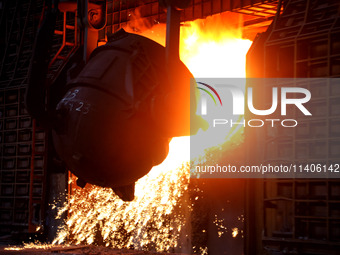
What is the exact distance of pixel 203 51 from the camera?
9.78 m

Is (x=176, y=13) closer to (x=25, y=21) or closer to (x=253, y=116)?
(x=253, y=116)

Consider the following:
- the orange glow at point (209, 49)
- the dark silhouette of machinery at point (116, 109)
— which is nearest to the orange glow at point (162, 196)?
the orange glow at point (209, 49)

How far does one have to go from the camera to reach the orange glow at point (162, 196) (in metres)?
8.77

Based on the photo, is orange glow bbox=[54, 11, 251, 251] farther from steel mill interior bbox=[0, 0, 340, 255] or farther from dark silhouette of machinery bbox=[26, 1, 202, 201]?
dark silhouette of machinery bbox=[26, 1, 202, 201]

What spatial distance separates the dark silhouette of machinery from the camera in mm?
3529

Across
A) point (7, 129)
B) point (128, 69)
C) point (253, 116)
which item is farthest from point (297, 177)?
point (7, 129)

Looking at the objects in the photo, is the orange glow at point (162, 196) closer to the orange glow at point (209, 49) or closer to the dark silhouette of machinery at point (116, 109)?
the orange glow at point (209, 49)

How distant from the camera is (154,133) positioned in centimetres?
372

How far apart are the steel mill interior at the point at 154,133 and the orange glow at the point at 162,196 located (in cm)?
2

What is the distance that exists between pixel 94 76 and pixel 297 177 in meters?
3.49

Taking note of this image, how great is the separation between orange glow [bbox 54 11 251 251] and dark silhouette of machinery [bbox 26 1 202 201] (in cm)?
475

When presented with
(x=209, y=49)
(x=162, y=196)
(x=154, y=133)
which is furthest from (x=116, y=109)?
(x=209, y=49)

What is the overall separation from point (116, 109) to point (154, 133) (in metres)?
0.35

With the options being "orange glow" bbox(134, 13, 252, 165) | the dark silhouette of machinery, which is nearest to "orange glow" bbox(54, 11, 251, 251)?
"orange glow" bbox(134, 13, 252, 165)
